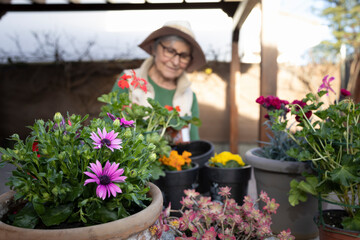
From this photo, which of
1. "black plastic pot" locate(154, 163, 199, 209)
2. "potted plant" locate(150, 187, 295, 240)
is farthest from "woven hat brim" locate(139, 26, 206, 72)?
"potted plant" locate(150, 187, 295, 240)

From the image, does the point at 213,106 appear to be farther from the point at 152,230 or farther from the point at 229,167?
the point at 152,230

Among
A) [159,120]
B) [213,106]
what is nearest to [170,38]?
[159,120]

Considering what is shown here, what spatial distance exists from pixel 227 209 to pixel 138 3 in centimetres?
384

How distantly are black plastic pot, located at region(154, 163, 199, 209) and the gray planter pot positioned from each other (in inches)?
13.8

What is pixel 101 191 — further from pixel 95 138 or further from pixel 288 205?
pixel 288 205

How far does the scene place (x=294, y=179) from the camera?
110 centimetres

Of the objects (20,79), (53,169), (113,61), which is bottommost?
(53,169)

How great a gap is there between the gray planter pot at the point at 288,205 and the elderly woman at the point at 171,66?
1.15 metres

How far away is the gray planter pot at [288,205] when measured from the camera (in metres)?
1.16

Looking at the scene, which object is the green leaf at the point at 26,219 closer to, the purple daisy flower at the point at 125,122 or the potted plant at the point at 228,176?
the purple daisy flower at the point at 125,122

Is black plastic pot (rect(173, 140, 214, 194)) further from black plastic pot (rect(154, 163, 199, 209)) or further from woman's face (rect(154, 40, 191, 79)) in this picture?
woman's face (rect(154, 40, 191, 79))

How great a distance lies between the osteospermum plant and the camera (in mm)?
567

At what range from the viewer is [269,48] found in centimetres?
193

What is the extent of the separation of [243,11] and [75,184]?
3214mm
